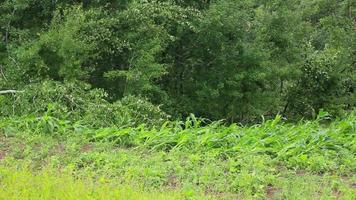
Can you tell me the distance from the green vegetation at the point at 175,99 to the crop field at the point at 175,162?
2 cm

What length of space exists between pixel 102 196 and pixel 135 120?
4162 mm

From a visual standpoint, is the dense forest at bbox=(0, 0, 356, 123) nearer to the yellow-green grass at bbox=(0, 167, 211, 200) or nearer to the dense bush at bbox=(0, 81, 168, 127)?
the dense bush at bbox=(0, 81, 168, 127)

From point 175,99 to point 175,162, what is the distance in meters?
9.14

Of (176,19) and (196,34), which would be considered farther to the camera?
(196,34)

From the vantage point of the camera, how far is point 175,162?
18.5 ft

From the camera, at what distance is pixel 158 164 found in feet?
18.4

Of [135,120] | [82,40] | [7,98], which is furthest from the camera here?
[82,40]

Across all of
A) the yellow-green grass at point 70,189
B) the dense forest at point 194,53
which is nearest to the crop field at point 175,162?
the yellow-green grass at point 70,189

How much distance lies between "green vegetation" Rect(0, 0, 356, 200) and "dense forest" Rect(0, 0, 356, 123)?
38mm

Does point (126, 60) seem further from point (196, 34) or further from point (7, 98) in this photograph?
point (7, 98)

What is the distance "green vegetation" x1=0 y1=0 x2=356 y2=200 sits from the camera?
516 centimetres

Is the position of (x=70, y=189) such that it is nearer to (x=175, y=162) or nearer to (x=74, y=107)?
(x=175, y=162)

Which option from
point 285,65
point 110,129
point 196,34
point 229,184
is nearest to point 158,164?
point 229,184

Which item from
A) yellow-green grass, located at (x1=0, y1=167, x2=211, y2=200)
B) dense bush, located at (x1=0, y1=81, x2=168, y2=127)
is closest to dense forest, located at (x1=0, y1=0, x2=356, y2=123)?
dense bush, located at (x1=0, y1=81, x2=168, y2=127)
